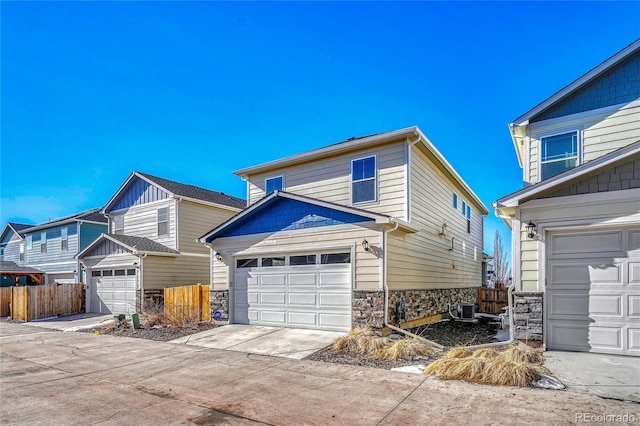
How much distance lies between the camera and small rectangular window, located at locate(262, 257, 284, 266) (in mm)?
11592

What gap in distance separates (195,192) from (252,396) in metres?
15.6

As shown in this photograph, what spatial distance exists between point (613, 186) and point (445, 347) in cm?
472

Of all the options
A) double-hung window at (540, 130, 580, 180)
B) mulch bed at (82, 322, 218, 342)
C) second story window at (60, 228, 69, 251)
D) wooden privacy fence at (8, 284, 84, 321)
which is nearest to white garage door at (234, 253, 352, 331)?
mulch bed at (82, 322, 218, 342)

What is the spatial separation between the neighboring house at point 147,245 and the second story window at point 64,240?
14.8ft

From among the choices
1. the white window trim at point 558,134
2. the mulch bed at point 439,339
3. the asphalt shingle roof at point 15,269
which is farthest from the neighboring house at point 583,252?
the asphalt shingle roof at point 15,269

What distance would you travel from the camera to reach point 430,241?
12930 millimetres

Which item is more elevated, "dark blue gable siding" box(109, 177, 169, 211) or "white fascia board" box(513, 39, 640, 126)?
"white fascia board" box(513, 39, 640, 126)

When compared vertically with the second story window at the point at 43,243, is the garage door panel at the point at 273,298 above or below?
below

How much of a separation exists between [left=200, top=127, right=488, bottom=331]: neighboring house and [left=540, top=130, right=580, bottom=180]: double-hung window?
10.6ft

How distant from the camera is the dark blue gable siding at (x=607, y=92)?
9117 mm

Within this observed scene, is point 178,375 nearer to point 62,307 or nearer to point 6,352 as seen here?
point 6,352

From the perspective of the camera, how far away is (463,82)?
16125 mm

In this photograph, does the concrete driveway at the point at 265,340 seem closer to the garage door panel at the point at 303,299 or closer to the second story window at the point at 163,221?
the garage door panel at the point at 303,299

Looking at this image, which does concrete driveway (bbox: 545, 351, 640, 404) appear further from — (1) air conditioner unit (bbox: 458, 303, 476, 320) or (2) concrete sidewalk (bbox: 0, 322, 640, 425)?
(1) air conditioner unit (bbox: 458, 303, 476, 320)
